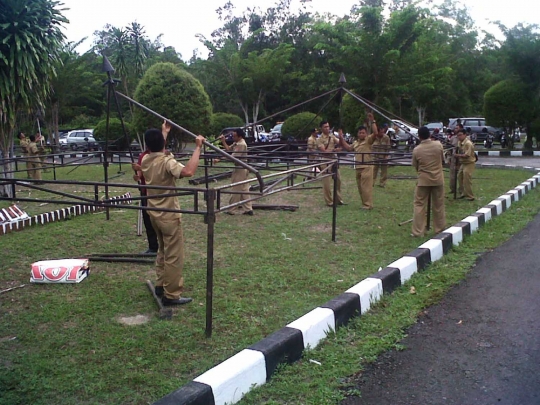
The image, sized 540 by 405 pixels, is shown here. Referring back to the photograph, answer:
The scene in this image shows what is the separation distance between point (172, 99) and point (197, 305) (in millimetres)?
14510

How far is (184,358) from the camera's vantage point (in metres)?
3.89

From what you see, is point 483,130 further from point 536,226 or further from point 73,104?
point 73,104

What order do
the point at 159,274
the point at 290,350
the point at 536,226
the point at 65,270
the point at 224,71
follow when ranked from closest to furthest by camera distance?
the point at 290,350
the point at 159,274
the point at 65,270
the point at 536,226
the point at 224,71

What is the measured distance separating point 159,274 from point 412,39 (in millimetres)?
17087

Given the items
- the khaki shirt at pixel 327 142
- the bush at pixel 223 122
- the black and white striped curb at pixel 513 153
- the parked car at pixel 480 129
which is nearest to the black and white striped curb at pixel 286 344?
the khaki shirt at pixel 327 142

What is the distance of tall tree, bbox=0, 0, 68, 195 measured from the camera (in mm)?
12625

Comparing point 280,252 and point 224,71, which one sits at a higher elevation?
point 224,71

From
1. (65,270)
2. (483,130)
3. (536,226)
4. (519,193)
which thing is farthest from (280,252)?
(483,130)

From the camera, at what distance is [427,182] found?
25.6ft

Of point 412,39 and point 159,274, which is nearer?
point 159,274

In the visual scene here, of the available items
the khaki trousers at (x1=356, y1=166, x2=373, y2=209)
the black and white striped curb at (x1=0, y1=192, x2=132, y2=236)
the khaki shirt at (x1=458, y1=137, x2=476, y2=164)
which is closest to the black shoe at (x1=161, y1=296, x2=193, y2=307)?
the black and white striped curb at (x1=0, y1=192, x2=132, y2=236)

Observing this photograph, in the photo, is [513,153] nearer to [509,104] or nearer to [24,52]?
[509,104]

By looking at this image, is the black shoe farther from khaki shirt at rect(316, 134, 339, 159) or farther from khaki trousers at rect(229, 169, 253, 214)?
khaki shirt at rect(316, 134, 339, 159)

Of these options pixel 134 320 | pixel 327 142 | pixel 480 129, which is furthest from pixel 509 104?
pixel 134 320
